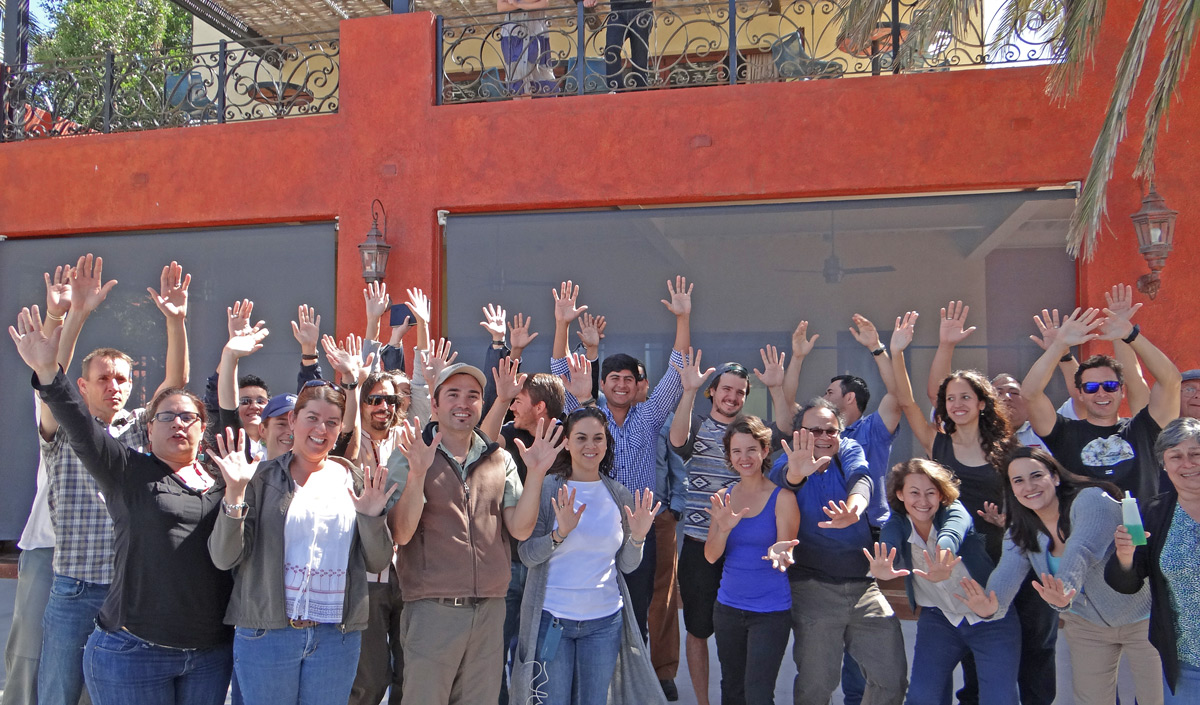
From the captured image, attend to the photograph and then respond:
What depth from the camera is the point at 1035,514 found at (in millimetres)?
4211

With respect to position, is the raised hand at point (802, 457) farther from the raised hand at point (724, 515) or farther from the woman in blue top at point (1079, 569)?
the woman in blue top at point (1079, 569)

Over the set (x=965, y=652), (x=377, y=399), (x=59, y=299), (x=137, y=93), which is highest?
(x=137, y=93)

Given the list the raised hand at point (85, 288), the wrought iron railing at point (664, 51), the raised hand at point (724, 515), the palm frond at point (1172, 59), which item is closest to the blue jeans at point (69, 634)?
the raised hand at point (85, 288)

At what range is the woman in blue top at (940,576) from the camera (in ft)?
13.6

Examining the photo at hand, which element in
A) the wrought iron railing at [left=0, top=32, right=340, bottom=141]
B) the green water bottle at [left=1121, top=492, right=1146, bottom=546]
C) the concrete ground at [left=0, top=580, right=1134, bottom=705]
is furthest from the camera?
the wrought iron railing at [left=0, top=32, right=340, bottom=141]

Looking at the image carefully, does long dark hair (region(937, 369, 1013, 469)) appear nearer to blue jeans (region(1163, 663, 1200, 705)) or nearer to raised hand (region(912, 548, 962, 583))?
raised hand (region(912, 548, 962, 583))

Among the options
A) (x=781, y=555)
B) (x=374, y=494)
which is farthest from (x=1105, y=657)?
(x=374, y=494)

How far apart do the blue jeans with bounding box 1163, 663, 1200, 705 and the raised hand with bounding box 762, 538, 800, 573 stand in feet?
5.20

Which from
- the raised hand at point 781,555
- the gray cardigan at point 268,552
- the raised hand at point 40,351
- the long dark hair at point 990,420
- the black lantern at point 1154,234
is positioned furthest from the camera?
the black lantern at point 1154,234

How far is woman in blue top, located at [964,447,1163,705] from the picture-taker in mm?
4023

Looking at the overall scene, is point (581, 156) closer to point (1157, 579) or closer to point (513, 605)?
point (513, 605)

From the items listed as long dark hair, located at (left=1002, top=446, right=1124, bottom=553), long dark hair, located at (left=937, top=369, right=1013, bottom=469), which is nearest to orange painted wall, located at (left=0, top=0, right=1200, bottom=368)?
long dark hair, located at (left=937, top=369, right=1013, bottom=469)

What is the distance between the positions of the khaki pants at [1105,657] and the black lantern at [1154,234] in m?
3.67

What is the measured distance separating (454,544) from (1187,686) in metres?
2.99
